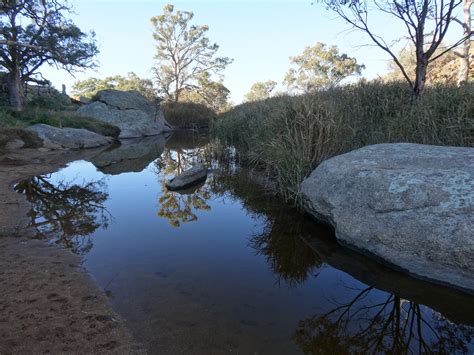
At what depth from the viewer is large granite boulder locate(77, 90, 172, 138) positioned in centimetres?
1786

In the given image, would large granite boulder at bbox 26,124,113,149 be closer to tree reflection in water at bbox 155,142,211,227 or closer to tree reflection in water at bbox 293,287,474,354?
tree reflection in water at bbox 155,142,211,227

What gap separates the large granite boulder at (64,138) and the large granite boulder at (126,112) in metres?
4.60

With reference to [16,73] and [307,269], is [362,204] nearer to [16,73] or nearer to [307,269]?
[307,269]

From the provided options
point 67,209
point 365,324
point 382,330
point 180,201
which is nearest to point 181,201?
point 180,201

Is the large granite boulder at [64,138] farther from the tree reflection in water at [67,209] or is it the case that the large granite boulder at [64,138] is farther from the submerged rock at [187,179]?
the submerged rock at [187,179]

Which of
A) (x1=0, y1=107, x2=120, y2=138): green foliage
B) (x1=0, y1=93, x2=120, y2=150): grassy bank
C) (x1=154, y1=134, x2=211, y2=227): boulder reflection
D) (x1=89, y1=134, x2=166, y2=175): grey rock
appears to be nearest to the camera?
(x1=154, y1=134, x2=211, y2=227): boulder reflection

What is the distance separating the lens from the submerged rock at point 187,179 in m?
6.37

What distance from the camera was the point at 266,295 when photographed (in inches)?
105

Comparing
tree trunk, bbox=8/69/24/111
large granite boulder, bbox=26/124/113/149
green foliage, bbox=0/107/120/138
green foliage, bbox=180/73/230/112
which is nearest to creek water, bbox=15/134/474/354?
large granite boulder, bbox=26/124/113/149

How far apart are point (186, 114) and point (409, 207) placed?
23660 millimetres

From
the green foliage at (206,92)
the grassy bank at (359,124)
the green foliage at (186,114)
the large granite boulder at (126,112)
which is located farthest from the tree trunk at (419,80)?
the green foliage at (206,92)

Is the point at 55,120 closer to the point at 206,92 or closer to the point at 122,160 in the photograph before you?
the point at 122,160

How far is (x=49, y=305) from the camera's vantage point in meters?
2.28

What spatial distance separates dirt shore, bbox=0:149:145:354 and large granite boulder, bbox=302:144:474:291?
94.5 inches
